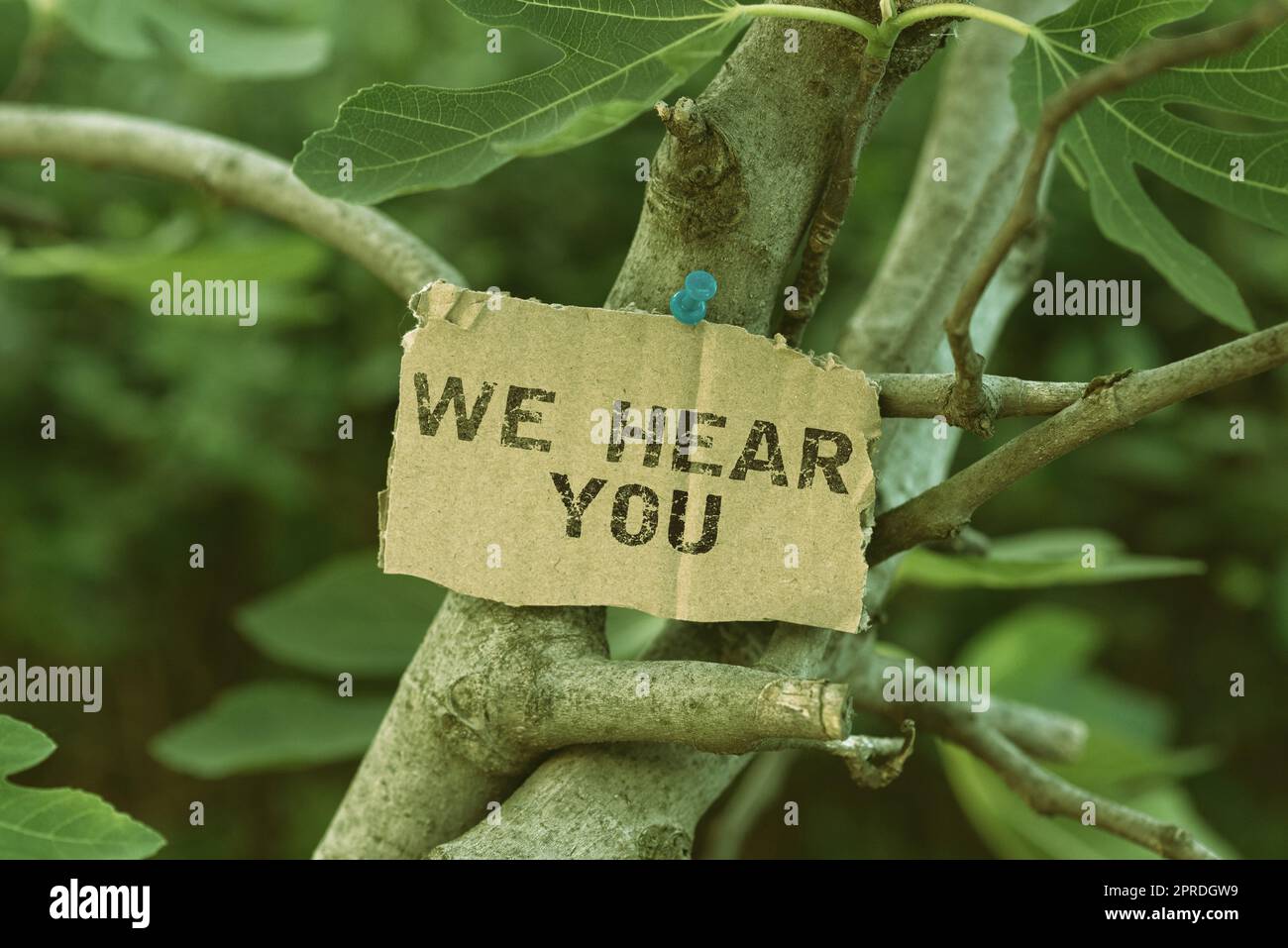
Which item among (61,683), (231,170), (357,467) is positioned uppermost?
(231,170)

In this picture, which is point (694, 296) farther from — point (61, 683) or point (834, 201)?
point (61, 683)

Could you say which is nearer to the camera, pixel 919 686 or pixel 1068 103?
pixel 1068 103

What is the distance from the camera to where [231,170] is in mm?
581

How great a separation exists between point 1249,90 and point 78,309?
1.17m

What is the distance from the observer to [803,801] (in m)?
1.22

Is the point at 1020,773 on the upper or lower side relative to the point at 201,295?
lower

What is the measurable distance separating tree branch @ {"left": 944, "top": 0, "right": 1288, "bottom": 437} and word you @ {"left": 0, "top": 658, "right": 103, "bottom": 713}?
3.03 feet

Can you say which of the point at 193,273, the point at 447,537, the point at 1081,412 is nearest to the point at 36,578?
the point at 193,273

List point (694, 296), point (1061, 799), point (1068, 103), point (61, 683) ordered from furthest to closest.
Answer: point (61, 683)
point (1061, 799)
point (694, 296)
point (1068, 103)

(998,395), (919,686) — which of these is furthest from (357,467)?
(998,395)

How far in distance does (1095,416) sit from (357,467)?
99cm
